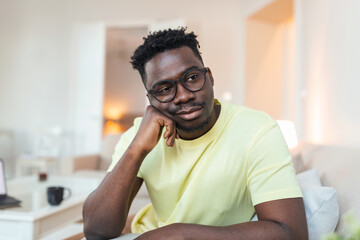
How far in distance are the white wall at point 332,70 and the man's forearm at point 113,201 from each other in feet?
4.79

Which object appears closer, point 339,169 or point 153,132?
point 153,132

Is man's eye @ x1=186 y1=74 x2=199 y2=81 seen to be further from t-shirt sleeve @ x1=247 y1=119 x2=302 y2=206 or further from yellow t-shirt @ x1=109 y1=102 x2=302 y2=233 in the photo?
t-shirt sleeve @ x1=247 y1=119 x2=302 y2=206

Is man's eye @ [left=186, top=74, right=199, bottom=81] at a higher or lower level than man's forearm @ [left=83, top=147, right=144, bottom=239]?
higher

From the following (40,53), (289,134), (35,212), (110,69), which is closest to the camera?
(35,212)

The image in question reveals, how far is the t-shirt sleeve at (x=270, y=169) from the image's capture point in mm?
911

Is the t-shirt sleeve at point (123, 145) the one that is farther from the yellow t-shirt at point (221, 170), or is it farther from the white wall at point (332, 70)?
the white wall at point (332, 70)

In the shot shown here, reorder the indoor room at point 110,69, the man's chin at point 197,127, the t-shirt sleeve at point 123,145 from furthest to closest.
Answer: the indoor room at point 110,69 < the t-shirt sleeve at point 123,145 < the man's chin at point 197,127

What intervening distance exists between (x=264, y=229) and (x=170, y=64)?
0.54 metres

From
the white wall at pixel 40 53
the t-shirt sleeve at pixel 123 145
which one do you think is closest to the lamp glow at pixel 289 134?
the t-shirt sleeve at pixel 123 145

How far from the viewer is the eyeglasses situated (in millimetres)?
1073

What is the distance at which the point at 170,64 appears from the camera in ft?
3.57

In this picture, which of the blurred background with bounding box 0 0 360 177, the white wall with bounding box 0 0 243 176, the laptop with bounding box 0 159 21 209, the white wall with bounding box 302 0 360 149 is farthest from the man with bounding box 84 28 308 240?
the white wall with bounding box 0 0 243 176

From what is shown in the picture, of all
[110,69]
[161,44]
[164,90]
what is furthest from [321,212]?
[110,69]

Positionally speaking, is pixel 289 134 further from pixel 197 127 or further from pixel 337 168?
pixel 197 127
